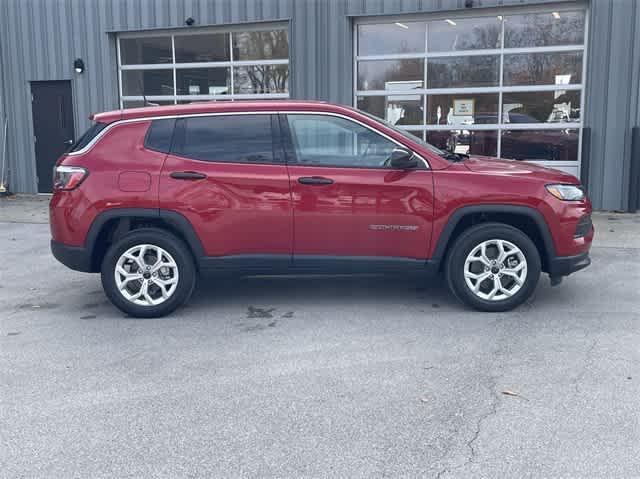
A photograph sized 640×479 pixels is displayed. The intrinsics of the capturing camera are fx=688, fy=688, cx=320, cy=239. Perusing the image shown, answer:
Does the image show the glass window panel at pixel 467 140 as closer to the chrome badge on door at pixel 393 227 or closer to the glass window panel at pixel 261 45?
the glass window panel at pixel 261 45

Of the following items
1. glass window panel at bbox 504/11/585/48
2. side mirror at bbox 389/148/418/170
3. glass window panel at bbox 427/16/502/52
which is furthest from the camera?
glass window panel at bbox 427/16/502/52

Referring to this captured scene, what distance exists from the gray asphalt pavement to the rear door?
2.18ft

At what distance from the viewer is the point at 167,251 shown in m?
5.81

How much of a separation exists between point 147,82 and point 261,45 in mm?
2635

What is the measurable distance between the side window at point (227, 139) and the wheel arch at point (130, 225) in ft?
1.86

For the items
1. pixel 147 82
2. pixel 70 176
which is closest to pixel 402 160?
pixel 70 176

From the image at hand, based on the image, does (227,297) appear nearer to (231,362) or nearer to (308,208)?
(308,208)

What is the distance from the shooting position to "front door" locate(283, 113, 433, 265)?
5738 mm

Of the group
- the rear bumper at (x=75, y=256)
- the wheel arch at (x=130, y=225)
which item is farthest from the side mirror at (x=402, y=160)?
the rear bumper at (x=75, y=256)

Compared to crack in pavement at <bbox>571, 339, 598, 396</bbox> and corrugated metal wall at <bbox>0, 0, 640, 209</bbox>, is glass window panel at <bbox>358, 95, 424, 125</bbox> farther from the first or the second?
crack in pavement at <bbox>571, 339, 598, 396</bbox>

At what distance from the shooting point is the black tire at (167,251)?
19.1 ft

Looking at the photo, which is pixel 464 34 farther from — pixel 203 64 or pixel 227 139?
pixel 227 139

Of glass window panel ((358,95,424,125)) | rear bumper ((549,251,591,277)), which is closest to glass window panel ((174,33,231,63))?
glass window panel ((358,95,424,125))

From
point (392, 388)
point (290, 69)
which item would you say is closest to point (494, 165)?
point (392, 388)
